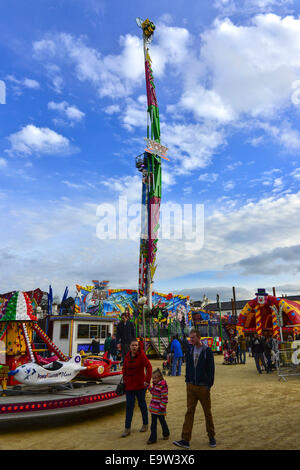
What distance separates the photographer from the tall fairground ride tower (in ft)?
100

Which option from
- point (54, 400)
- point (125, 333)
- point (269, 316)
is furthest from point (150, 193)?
point (54, 400)

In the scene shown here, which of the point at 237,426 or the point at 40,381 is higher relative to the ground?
the point at 40,381

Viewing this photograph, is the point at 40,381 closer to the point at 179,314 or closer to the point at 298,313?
the point at 298,313

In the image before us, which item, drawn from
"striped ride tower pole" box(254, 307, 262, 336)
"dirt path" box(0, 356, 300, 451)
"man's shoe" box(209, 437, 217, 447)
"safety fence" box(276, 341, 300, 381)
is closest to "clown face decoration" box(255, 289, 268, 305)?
"striped ride tower pole" box(254, 307, 262, 336)

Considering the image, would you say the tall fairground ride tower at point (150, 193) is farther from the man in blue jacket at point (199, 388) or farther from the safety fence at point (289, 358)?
the man in blue jacket at point (199, 388)

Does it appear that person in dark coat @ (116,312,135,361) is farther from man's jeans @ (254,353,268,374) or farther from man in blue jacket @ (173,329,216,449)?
man's jeans @ (254,353,268,374)

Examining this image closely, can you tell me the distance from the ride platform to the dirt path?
34 cm

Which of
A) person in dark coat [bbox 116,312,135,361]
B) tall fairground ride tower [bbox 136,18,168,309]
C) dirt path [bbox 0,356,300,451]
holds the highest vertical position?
tall fairground ride tower [bbox 136,18,168,309]

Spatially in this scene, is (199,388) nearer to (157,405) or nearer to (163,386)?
(163,386)

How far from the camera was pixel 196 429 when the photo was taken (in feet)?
20.3

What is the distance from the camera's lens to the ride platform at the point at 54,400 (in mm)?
6062
